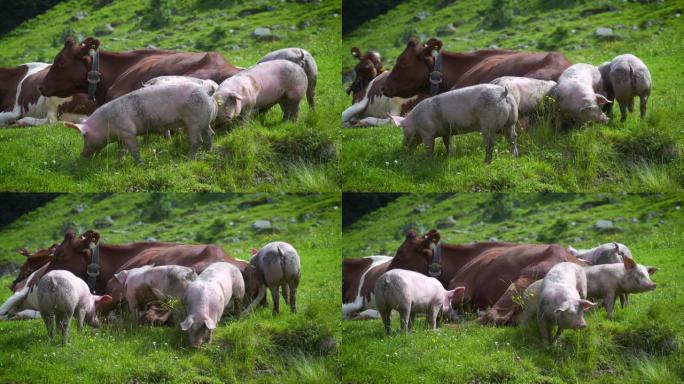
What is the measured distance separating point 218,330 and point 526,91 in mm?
5915

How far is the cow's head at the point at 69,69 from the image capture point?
84.4ft

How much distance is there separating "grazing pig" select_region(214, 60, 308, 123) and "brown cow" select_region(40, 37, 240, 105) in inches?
40.9

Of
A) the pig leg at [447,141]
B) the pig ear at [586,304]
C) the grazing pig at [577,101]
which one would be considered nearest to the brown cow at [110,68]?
the pig leg at [447,141]

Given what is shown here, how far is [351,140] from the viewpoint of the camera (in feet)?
80.6

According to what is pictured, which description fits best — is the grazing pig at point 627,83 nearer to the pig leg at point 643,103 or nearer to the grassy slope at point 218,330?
the pig leg at point 643,103

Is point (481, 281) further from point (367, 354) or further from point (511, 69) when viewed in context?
point (511, 69)

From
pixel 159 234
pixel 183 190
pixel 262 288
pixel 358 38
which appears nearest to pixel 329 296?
pixel 262 288

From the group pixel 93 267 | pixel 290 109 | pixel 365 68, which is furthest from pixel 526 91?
pixel 93 267

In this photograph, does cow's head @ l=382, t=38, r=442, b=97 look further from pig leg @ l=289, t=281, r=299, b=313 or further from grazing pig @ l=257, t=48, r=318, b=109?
pig leg @ l=289, t=281, r=299, b=313

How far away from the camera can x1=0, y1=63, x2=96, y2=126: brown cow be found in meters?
26.3

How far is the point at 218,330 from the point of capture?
21.7 meters

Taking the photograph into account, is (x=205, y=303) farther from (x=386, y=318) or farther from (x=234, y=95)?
(x=234, y=95)

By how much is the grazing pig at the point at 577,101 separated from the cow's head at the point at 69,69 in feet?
26.2

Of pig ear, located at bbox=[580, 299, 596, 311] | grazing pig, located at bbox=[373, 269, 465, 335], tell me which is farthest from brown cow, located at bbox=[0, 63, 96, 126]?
pig ear, located at bbox=[580, 299, 596, 311]
